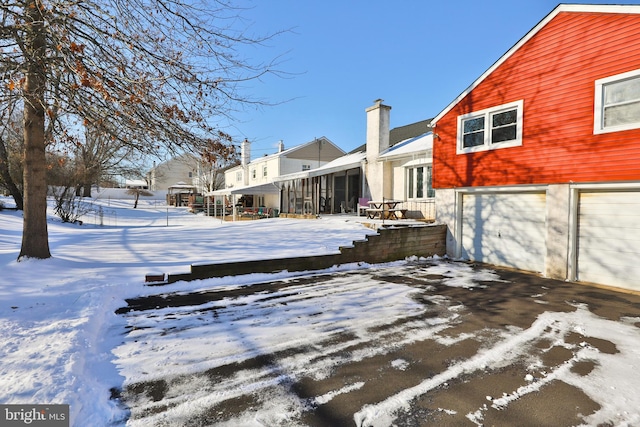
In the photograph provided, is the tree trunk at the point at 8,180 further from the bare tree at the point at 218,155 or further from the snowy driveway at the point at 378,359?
the snowy driveway at the point at 378,359

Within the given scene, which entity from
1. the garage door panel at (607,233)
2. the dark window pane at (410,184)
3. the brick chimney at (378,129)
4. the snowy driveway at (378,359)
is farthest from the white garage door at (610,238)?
the brick chimney at (378,129)

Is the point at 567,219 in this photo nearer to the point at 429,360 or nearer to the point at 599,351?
the point at 599,351

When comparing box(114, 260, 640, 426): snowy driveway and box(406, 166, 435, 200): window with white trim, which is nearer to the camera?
box(114, 260, 640, 426): snowy driveway

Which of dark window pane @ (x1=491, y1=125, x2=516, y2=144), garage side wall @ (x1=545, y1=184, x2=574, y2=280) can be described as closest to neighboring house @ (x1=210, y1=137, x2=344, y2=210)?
dark window pane @ (x1=491, y1=125, x2=516, y2=144)

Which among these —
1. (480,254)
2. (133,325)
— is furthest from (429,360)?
(480,254)

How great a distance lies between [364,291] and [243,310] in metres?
2.46

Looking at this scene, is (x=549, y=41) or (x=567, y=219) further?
(x=549, y=41)

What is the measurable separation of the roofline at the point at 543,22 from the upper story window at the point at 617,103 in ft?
4.44

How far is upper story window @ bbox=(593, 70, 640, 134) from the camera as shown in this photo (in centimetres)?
681

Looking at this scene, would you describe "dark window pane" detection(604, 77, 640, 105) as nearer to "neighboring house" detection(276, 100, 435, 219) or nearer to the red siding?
the red siding

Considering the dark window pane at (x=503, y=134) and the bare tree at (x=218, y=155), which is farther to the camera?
the dark window pane at (x=503, y=134)

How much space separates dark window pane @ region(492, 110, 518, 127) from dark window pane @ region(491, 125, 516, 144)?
145 mm

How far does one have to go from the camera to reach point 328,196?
1908 centimetres

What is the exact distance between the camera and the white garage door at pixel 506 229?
8703 millimetres
